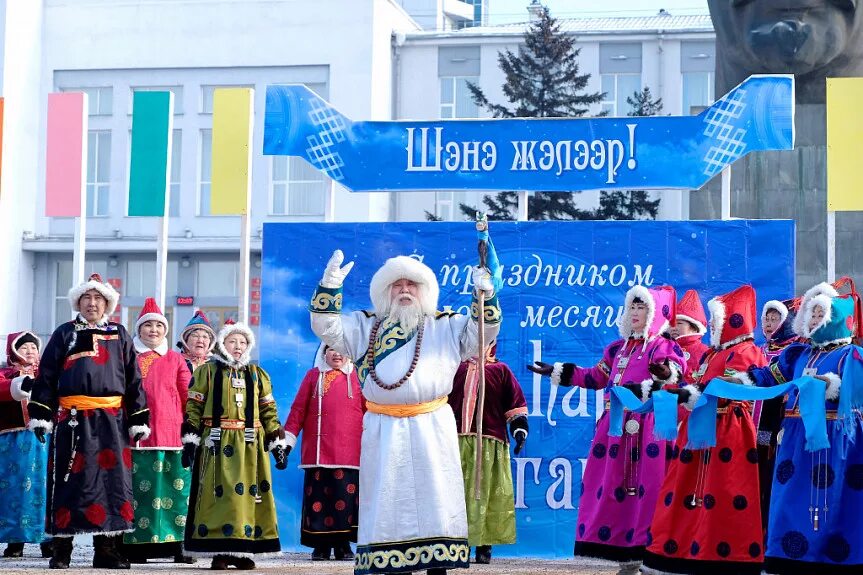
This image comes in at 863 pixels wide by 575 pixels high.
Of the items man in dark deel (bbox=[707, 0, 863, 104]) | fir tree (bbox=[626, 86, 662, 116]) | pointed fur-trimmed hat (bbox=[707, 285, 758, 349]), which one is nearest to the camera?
pointed fur-trimmed hat (bbox=[707, 285, 758, 349])

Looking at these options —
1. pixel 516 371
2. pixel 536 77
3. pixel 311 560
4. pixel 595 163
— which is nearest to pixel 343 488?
pixel 311 560

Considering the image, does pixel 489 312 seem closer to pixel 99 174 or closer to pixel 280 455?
pixel 280 455

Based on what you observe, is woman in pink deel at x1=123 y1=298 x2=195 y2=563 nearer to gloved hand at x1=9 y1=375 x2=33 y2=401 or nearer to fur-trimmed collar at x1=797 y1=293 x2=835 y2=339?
gloved hand at x1=9 y1=375 x2=33 y2=401

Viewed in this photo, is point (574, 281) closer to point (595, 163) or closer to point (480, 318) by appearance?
point (595, 163)

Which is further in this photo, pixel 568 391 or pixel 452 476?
pixel 568 391

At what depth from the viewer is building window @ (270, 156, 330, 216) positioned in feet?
121

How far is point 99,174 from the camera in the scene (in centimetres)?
3781

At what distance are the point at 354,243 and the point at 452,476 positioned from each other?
3770 millimetres

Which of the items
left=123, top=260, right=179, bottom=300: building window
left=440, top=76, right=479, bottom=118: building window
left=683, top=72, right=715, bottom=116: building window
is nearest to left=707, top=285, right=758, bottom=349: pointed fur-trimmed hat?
left=123, top=260, right=179, bottom=300: building window

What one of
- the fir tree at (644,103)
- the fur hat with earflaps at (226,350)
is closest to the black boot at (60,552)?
the fur hat with earflaps at (226,350)

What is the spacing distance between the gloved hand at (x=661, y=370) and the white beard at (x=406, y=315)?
152 cm

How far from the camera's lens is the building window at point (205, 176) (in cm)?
3666

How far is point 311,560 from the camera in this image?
1017 centimetres

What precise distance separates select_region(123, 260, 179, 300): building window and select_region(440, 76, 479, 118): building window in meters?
7.79
